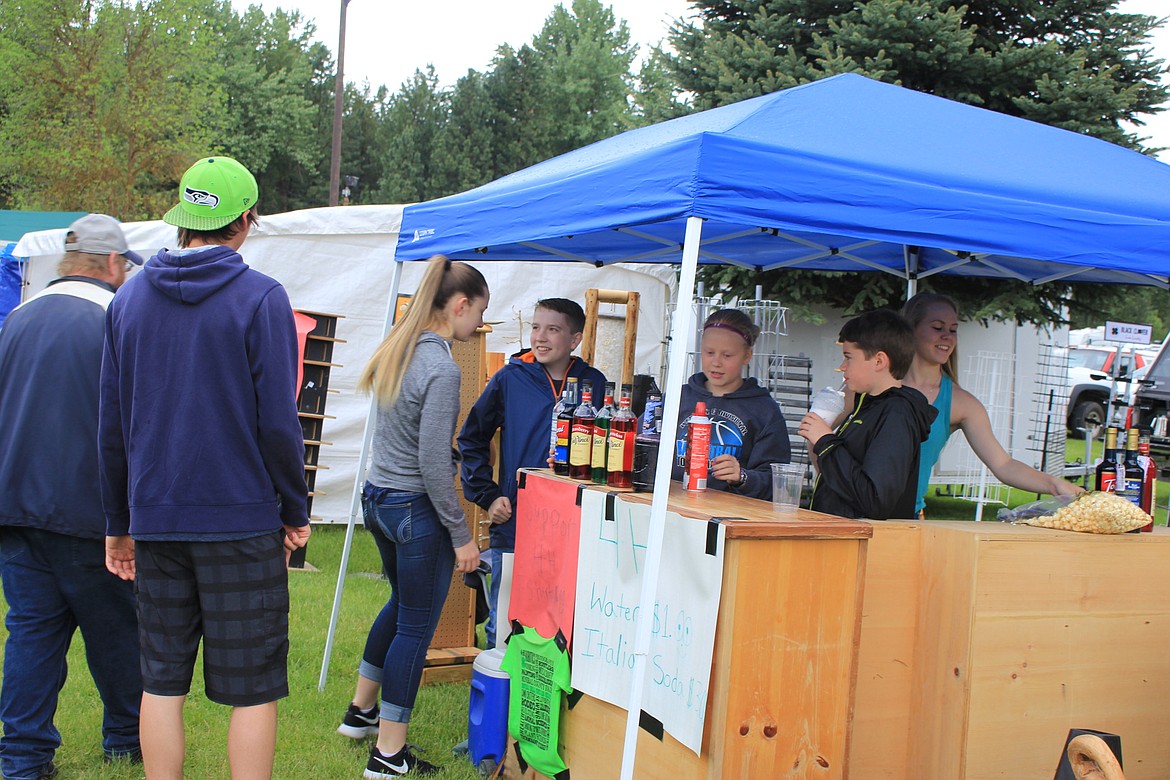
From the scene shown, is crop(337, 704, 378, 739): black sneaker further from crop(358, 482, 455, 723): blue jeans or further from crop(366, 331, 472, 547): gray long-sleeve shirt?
crop(366, 331, 472, 547): gray long-sleeve shirt

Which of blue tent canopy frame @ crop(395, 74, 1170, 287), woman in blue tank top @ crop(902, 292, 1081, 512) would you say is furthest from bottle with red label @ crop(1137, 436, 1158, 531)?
blue tent canopy frame @ crop(395, 74, 1170, 287)

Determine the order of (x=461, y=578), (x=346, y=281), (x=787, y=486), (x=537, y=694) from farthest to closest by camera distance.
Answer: (x=346, y=281) < (x=461, y=578) < (x=537, y=694) < (x=787, y=486)

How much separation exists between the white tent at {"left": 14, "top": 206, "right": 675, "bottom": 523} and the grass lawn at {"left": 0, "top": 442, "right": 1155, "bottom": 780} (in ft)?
9.27

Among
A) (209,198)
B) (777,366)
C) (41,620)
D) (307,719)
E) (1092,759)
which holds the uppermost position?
(209,198)

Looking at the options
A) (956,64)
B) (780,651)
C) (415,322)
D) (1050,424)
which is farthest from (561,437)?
(1050,424)

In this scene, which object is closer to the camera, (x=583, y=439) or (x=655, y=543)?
(x=655, y=543)

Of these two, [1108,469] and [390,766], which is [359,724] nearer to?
[390,766]

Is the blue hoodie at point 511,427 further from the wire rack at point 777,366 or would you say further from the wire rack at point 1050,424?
the wire rack at point 1050,424

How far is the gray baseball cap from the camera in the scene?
3.38 metres

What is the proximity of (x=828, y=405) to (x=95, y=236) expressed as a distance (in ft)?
8.56

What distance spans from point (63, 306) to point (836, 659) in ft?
8.97

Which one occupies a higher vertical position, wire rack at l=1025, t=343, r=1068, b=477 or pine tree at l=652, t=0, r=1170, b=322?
pine tree at l=652, t=0, r=1170, b=322

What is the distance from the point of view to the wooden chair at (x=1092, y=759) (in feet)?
5.67

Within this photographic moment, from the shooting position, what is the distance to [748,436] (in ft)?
12.1
